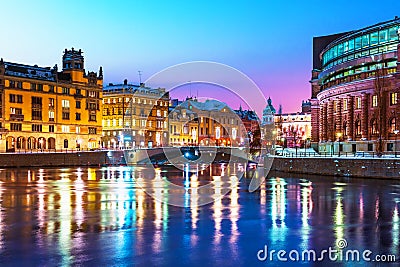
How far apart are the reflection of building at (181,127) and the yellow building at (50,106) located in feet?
156

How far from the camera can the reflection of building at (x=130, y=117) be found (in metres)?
167

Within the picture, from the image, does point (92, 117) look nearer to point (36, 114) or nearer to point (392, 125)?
point (36, 114)

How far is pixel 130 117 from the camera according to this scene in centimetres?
16400

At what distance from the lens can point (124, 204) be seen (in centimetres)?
3684

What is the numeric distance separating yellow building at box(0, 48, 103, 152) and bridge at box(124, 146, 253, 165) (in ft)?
58.8

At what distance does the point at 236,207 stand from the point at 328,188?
18.8m

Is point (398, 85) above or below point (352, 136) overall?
above

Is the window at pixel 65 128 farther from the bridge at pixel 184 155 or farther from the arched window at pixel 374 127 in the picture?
the arched window at pixel 374 127

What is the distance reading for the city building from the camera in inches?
3620

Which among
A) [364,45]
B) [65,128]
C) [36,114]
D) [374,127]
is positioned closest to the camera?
[374,127]

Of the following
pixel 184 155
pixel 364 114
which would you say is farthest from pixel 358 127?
pixel 184 155

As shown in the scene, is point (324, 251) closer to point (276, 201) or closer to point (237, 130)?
point (276, 201)

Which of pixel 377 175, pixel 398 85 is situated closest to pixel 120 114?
pixel 398 85

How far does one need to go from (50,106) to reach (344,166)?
3238 inches
